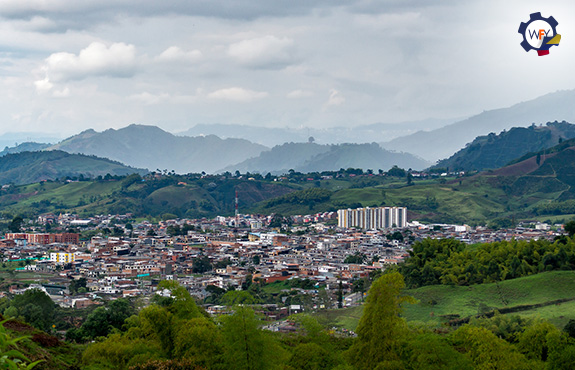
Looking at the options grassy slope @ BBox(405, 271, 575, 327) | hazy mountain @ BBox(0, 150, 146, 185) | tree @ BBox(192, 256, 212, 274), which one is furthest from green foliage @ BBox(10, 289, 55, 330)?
hazy mountain @ BBox(0, 150, 146, 185)

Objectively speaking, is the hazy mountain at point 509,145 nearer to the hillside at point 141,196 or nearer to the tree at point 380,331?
the hillside at point 141,196

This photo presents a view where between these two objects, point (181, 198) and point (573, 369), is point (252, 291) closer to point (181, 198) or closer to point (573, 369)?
point (573, 369)

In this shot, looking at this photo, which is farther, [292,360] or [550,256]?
[550,256]

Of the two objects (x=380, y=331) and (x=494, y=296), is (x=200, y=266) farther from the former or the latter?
(x=380, y=331)

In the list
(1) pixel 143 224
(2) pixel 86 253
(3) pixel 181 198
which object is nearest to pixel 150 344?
(2) pixel 86 253

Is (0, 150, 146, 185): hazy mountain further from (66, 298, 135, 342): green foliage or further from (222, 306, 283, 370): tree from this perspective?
(222, 306, 283, 370): tree

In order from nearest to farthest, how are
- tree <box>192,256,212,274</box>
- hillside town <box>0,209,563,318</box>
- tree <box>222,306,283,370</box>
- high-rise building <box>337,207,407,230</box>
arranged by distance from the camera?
tree <box>222,306,283,370</box> < hillside town <box>0,209,563,318</box> < tree <box>192,256,212,274</box> < high-rise building <box>337,207,407,230</box>
